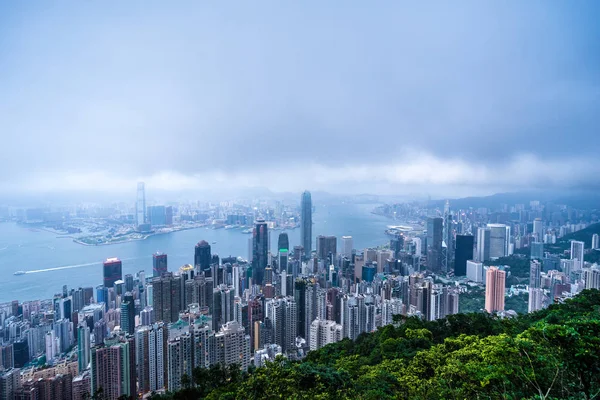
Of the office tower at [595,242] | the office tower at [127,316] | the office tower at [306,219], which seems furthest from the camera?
the office tower at [306,219]

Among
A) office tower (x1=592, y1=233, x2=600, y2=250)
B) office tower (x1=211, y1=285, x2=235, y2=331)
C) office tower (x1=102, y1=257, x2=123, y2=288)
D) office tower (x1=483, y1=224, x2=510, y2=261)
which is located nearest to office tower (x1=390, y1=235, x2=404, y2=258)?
office tower (x1=483, y1=224, x2=510, y2=261)

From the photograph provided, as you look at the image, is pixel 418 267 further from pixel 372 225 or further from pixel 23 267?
pixel 23 267

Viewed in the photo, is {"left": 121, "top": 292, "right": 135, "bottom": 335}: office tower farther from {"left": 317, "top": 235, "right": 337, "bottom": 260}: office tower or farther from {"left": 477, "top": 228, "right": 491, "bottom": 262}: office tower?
{"left": 477, "top": 228, "right": 491, "bottom": 262}: office tower

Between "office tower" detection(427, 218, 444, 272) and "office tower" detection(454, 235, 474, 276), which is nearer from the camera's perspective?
"office tower" detection(454, 235, 474, 276)

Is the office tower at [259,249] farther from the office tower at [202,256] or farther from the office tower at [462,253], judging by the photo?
the office tower at [462,253]

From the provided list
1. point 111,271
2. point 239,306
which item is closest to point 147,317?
point 239,306

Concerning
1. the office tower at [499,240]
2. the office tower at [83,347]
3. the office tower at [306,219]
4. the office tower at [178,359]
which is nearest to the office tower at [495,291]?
the office tower at [499,240]
